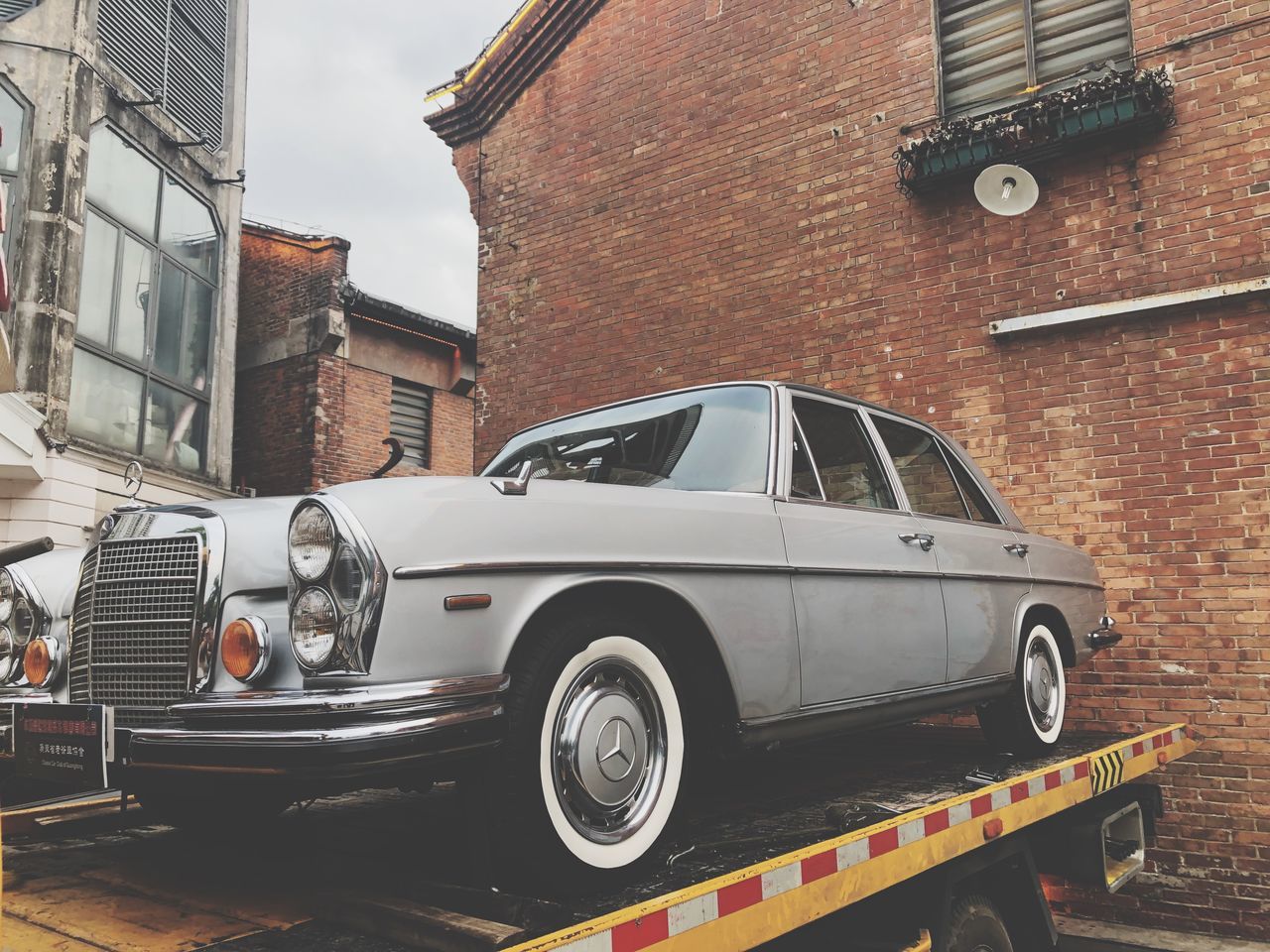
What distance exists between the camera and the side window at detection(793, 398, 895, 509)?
3350 mm

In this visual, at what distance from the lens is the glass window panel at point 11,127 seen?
392 inches

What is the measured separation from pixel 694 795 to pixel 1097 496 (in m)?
3.86

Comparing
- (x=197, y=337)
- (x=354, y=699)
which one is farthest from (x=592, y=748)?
(x=197, y=337)

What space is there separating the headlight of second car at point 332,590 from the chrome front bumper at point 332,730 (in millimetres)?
82

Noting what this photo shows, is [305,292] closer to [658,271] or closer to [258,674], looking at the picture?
[658,271]

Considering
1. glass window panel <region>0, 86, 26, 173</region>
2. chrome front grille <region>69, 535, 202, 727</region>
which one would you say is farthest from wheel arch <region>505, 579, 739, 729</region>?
glass window panel <region>0, 86, 26, 173</region>

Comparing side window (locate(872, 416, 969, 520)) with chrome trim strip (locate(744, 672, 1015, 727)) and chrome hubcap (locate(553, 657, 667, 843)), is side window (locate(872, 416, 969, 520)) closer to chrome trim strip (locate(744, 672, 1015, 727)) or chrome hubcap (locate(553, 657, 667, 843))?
chrome trim strip (locate(744, 672, 1015, 727))

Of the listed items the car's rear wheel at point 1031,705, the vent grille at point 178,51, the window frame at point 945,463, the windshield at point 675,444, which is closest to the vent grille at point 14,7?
the vent grille at point 178,51

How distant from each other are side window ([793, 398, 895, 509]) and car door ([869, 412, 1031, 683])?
0.53 ft

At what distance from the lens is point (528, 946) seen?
5.43 feet

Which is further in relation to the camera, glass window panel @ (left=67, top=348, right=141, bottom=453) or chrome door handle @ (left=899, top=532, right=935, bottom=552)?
glass window panel @ (left=67, top=348, right=141, bottom=453)

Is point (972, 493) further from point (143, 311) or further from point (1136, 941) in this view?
point (143, 311)

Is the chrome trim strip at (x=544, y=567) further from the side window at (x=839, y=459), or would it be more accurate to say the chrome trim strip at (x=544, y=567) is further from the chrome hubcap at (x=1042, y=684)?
the chrome hubcap at (x=1042, y=684)

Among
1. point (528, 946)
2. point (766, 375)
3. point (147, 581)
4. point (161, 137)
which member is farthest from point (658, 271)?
point (161, 137)
